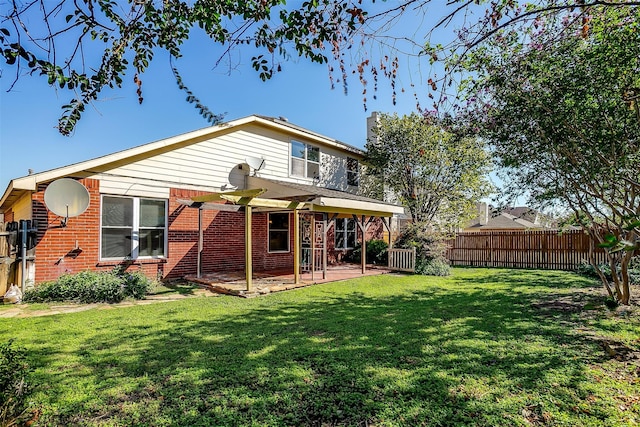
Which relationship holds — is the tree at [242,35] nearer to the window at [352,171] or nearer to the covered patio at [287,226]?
the covered patio at [287,226]

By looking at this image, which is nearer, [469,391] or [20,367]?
[20,367]

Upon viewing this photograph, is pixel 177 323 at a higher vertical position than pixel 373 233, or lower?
lower

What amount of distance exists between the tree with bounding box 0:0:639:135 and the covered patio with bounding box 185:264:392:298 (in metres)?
6.48

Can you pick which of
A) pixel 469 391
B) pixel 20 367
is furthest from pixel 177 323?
pixel 469 391

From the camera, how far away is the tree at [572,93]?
5.25 meters

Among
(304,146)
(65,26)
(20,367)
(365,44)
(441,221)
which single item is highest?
(304,146)

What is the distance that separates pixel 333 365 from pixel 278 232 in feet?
33.2

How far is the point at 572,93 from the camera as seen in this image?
6.02 m

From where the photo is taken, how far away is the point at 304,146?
51.3 ft

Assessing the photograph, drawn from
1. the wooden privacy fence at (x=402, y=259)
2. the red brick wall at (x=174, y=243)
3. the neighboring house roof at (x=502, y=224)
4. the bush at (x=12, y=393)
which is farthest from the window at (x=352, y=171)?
the neighboring house roof at (x=502, y=224)

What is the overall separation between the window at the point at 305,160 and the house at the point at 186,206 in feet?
0.16

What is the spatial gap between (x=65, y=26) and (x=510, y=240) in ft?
61.9

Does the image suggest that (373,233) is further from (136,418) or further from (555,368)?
(136,418)

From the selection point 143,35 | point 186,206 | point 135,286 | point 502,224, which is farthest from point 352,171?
point 502,224
